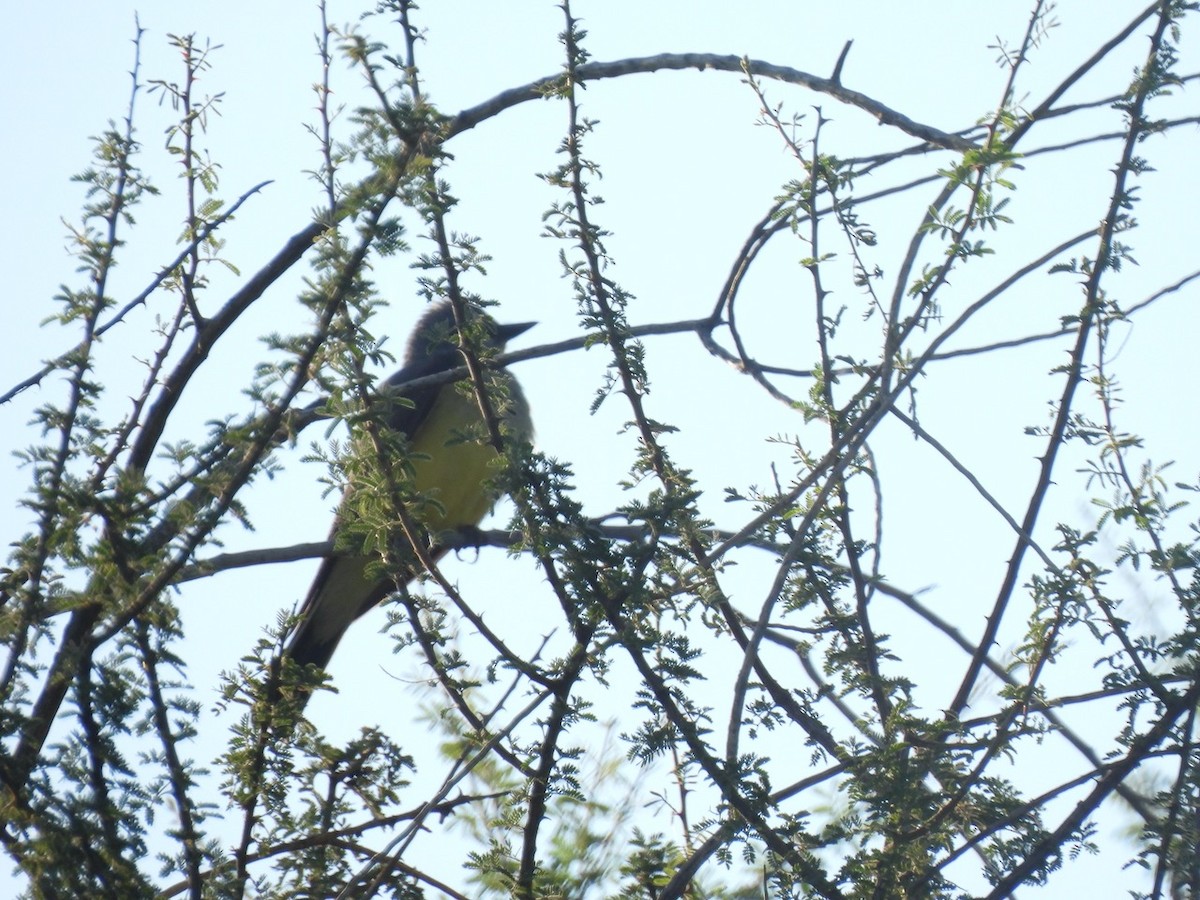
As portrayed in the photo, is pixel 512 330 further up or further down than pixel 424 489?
further up

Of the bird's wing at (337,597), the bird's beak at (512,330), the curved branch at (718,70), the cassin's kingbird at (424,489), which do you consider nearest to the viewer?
the curved branch at (718,70)

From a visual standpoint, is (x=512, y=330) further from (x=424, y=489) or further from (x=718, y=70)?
(x=718, y=70)

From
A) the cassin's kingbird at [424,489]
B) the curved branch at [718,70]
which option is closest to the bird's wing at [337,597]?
the cassin's kingbird at [424,489]

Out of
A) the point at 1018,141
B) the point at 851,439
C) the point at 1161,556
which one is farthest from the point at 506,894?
the point at 1018,141

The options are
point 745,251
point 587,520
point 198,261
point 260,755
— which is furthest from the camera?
point 745,251

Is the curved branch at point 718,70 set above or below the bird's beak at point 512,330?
below

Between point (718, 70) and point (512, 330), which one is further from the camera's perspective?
point (512, 330)

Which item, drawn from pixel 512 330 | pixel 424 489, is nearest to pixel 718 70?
pixel 424 489

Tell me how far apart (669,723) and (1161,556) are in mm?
1056

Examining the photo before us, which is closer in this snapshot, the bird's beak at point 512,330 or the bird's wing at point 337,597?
the bird's wing at point 337,597

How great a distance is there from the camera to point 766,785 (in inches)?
105

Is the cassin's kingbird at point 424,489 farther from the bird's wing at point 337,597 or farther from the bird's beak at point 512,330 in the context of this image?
the bird's beak at point 512,330

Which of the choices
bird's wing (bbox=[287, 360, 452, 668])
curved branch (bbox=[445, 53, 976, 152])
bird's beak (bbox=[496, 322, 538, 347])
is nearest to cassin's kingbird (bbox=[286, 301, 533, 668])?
bird's wing (bbox=[287, 360, 452, 668])

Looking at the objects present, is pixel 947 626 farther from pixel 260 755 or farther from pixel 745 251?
pixel 260 755
